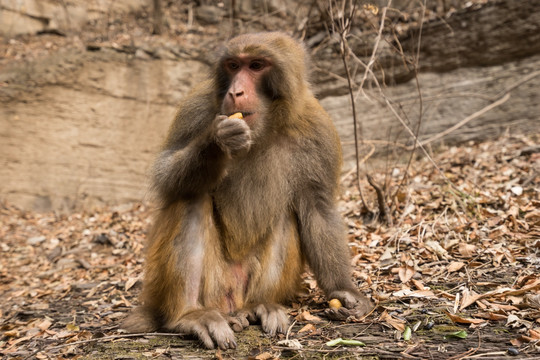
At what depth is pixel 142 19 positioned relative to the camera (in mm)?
13633

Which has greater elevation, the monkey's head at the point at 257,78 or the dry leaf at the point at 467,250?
the monkey's head at the point at 257,78

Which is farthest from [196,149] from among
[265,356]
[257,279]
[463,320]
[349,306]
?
[463,320]

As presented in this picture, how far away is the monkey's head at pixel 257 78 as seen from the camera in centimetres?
354

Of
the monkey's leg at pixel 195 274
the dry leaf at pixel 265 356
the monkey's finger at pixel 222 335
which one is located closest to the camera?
the dry leaf at pixel 265 356

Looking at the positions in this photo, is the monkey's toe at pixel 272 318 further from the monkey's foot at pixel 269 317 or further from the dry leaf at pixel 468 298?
the dry leaf at pixel 468 298

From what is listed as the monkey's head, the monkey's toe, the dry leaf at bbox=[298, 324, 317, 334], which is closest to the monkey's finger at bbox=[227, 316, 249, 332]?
the monkey's toe

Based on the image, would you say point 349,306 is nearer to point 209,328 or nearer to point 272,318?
point 272,318

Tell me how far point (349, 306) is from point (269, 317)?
0.62m

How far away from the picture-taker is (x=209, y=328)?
10.9ft

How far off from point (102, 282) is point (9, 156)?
510cm

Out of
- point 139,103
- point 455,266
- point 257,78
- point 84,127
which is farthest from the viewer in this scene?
point 139,103

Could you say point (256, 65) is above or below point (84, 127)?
above

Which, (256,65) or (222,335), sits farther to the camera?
(256,65)

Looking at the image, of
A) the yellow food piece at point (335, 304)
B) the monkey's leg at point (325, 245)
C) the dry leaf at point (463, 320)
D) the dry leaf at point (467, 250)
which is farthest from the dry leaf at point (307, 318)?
the dry leaf at point (467, 250)
